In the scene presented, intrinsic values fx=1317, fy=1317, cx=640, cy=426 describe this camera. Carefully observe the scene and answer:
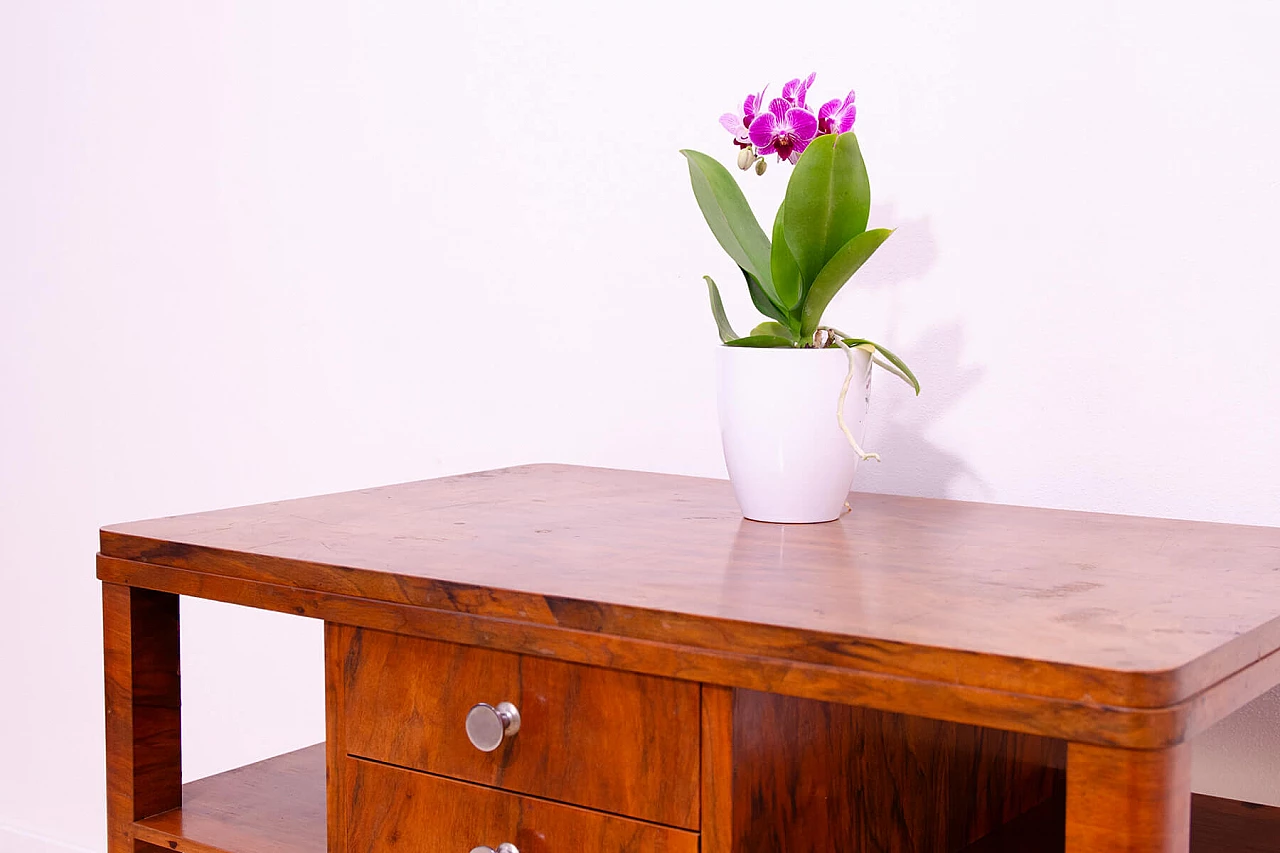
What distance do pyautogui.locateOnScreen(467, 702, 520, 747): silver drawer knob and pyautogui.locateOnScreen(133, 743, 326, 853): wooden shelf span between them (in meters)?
0.29

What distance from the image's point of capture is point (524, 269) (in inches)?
62.7

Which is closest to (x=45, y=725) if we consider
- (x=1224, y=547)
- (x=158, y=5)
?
(x=158, y=5)

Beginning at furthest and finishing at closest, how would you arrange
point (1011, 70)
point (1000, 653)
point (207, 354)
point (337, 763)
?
point (207, 354), point (1011, 70), point (337, 763), point (1000, 653)

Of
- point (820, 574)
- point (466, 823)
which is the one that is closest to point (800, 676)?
point (820, 574)

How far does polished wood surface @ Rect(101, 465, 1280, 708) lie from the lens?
67 centimetres

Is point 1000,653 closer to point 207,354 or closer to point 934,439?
point 934,439

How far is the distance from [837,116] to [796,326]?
0.17 metres

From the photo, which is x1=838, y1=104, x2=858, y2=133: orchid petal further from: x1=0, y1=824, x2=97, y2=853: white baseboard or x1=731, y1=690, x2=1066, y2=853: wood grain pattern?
x1=0, y1=824, x2=97, y2=853: white baseboard

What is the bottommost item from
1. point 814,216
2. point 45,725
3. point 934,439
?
point 45,725

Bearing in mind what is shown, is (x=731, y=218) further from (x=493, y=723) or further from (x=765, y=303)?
(x=493, y=723)

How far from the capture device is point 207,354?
1.92m

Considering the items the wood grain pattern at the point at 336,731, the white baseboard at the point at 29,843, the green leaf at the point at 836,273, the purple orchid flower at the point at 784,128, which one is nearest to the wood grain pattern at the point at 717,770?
the wood grain pattern at the point at 336,731

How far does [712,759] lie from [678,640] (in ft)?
0.25

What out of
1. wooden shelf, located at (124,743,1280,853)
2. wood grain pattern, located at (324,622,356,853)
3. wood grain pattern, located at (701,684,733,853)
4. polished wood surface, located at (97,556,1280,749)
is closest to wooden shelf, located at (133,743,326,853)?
wooden shelf, located at (124,743,1280,853)
